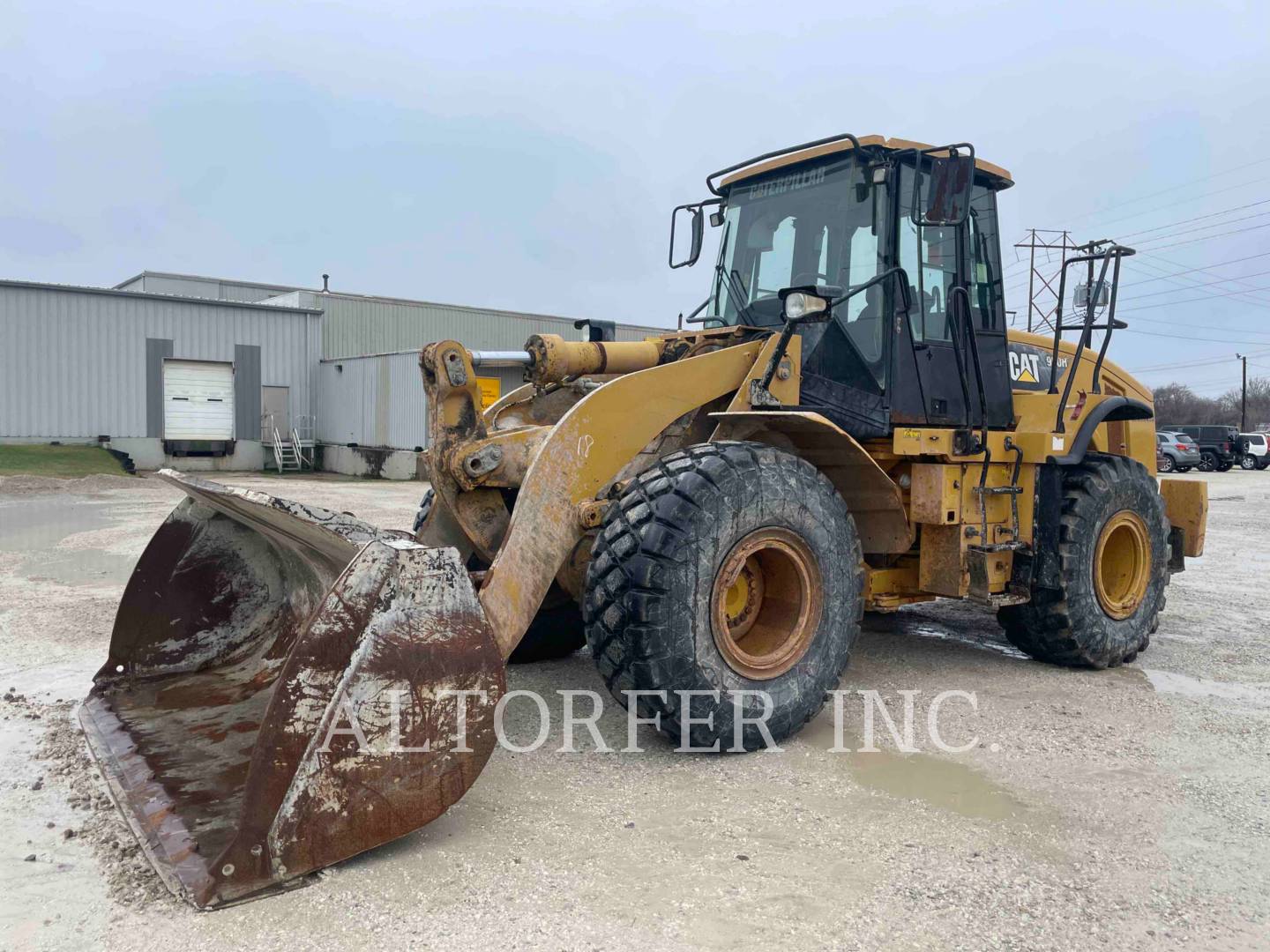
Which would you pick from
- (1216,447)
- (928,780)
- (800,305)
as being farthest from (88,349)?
(1216,447)

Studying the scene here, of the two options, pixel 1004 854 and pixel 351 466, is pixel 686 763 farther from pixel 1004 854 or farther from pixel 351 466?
pixel 351 466

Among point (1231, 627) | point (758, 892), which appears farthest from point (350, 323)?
point (758, 892)

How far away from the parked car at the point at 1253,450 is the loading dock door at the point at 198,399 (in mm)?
33044

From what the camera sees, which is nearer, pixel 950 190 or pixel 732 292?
pixel 950 190

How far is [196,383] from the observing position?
25.2 metres

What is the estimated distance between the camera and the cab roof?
16.8 ft

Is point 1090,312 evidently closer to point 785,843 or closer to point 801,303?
point 801,303

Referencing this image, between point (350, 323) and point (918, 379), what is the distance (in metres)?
27.6

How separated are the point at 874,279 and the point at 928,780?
8.05ft

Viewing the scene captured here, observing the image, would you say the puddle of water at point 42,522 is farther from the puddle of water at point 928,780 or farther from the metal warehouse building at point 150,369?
the puddle of water at point 928,780

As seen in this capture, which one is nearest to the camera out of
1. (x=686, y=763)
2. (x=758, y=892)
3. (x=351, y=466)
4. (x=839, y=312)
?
(x=758, y=892)

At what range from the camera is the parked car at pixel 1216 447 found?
1310 inches

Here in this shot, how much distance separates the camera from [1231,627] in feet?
23.6

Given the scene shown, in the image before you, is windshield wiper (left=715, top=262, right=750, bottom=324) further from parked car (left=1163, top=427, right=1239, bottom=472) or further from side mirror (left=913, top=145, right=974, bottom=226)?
parked car (left=1163, top=427, right=1239, bottom=472)
